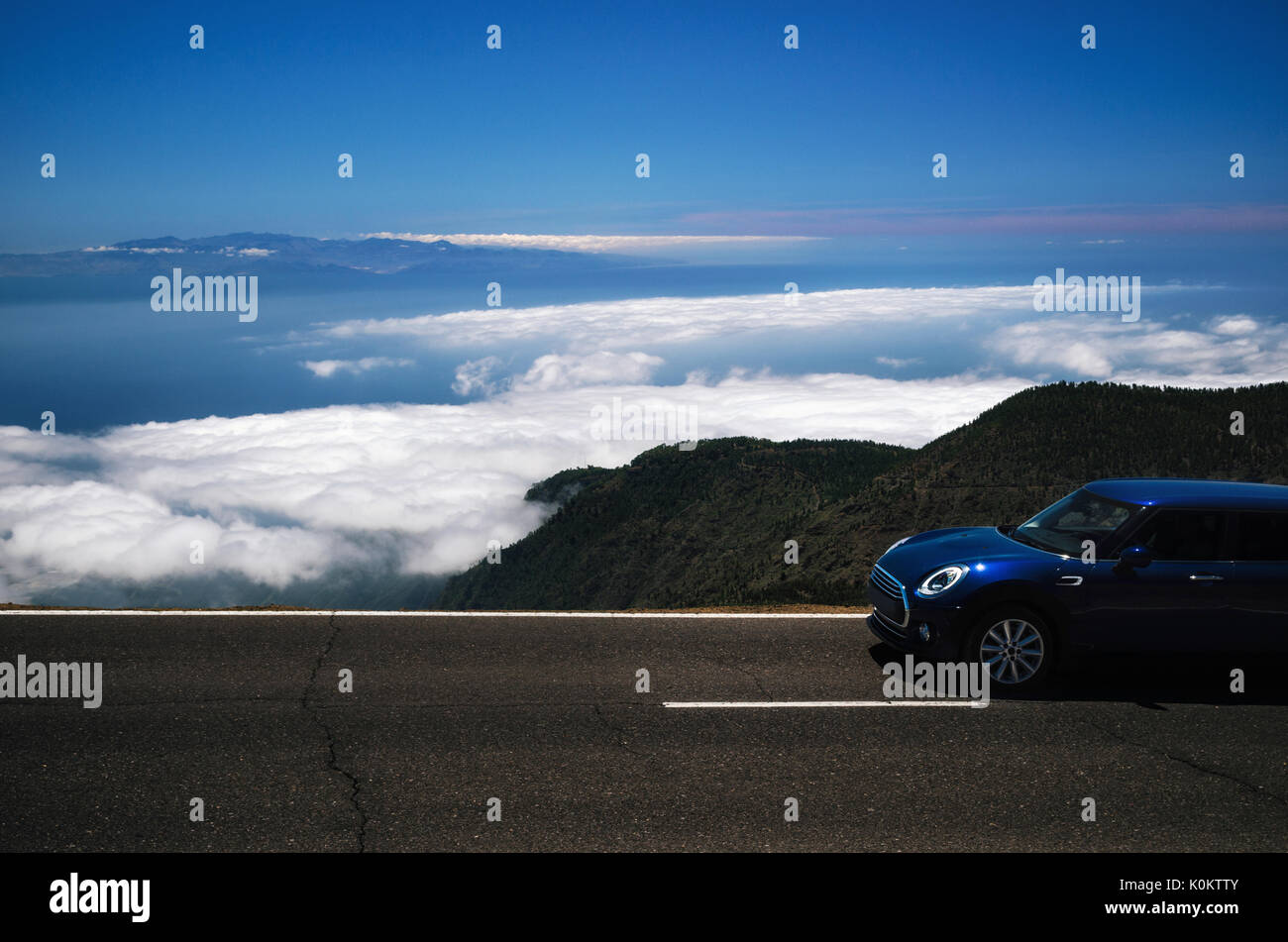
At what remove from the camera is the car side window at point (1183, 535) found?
7.63 metres

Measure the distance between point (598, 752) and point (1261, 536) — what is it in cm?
609

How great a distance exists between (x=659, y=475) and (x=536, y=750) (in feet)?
348

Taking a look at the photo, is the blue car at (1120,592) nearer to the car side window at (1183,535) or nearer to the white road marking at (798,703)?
the car side window at (1183,535)

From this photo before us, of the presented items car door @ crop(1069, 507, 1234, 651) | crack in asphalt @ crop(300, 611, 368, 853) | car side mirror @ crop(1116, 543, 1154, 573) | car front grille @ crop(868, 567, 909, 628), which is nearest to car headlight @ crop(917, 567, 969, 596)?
car front grille @ crop(868, 567, 909, 628)

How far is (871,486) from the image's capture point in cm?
6047

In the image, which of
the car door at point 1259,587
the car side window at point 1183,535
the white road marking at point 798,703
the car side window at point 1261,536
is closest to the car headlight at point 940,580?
the white road marking at point 798,703

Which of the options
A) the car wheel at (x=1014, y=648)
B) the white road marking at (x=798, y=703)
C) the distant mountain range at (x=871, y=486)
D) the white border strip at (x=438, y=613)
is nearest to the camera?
the white road marking at (x=798, y=703)

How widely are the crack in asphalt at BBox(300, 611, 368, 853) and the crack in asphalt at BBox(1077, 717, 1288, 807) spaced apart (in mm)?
5433

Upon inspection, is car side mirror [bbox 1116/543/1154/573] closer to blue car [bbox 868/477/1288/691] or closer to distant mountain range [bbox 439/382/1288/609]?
blue car [bbox 868/477/1288/691]

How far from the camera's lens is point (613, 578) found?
315ft

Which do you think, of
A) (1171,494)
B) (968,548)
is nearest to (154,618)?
(968,548)

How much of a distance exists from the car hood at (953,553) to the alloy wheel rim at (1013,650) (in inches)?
22.5

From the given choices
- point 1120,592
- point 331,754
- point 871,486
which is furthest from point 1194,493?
point 871,486
